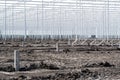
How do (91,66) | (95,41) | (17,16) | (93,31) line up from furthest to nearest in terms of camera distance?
1. (93,31)
2. (17,16)
3. (95,41)
4. (91,66)

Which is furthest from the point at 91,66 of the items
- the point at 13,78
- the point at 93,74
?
the point at 13,78

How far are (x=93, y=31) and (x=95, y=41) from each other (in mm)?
15942

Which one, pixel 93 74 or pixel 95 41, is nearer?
pixel 93 74

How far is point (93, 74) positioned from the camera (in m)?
12.5

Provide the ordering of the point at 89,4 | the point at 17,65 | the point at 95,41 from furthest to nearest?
the point at 95,41, the point at 89,4, the point at 17,65

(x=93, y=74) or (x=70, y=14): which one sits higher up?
(x=70, y=14)

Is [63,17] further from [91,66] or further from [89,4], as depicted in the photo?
[91,66]

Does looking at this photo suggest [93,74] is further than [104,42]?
No

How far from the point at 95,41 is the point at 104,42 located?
122cm

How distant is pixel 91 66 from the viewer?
15.6 m

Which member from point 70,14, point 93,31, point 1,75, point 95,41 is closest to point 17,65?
point 1,75

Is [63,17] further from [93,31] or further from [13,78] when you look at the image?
[13,78]

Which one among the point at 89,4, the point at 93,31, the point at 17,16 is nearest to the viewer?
the point at 89,4

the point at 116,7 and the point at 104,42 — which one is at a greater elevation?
the point at 116,7
